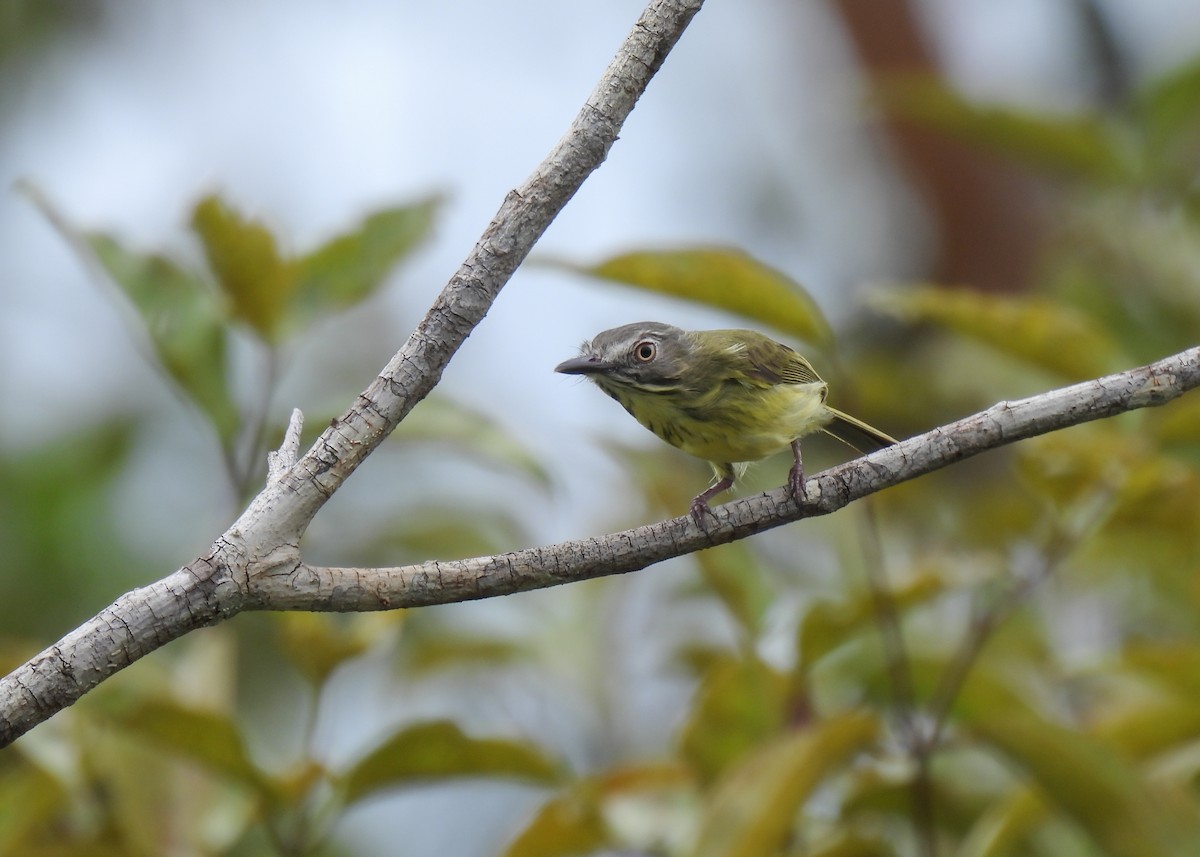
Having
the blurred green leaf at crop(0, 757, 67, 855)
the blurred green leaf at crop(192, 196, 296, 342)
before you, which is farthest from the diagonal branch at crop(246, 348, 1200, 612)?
the blurred green leaf at crop(0, 757, 67, 855)

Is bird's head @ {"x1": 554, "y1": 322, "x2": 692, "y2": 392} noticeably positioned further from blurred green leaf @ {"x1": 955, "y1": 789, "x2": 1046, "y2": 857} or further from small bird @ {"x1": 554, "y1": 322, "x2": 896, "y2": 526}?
blurred green leaf @ {"x1": 955, "y1": 789, "x2": 1046, "y2": 857}

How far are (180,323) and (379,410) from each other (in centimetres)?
121

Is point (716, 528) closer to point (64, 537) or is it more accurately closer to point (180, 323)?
point (180, 323)

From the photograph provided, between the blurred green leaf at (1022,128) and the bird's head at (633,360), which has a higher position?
the blurred green leaf at (1022,128)

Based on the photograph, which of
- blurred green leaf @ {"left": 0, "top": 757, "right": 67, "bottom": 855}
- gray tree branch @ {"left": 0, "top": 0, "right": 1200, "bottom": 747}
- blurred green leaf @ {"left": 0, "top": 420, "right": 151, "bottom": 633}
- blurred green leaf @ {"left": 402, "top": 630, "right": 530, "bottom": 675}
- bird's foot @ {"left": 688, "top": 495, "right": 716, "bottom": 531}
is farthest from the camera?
blurred green leaf @ {"left": 0, "top": 420, "right": 151, "bottom": 633}

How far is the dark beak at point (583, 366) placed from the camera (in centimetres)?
298

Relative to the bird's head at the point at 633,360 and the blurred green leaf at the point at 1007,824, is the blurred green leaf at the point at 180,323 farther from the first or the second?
the blurred green leaf at the point at 1007,824

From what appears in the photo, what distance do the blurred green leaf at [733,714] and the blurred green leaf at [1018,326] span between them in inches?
36.6

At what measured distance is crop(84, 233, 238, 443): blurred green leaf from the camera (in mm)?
2799

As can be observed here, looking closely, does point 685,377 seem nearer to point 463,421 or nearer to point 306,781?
point 463,421

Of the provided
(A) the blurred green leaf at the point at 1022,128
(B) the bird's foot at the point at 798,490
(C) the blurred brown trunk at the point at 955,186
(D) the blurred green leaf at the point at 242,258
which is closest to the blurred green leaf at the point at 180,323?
(D) the blurred green leaf at the point at 242,258

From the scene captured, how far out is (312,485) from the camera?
5.95 ft

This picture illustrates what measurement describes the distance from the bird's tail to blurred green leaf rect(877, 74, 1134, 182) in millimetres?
1566

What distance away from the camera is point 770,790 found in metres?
2.54
